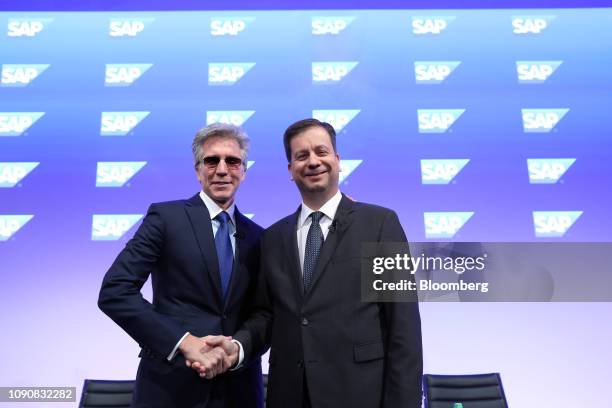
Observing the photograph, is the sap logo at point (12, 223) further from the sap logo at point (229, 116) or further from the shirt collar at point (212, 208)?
the shirt collar at point (212, 208)

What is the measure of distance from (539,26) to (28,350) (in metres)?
4.33

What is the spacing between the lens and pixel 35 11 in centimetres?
385

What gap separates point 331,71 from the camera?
146 inches

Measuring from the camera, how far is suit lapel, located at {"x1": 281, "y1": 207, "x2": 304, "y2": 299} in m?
1.59

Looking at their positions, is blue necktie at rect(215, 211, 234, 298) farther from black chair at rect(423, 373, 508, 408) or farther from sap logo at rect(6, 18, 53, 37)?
sap logo at rect(6, 18, 53, 37)

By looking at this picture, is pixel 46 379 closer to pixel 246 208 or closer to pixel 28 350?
pixel 28 350

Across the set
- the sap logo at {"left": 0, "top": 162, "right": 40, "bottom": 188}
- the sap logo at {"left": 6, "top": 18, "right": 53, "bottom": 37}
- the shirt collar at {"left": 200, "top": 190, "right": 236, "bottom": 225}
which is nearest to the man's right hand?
the shirt collar at {"left": 200, "top": 190, "right": 236, "bottom": 225}

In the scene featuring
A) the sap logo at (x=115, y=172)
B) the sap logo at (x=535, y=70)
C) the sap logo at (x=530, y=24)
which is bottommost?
the sap logo at (x=115, y=172)

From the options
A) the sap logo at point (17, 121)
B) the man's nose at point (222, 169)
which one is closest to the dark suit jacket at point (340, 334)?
the man's nose at point (222, 169)

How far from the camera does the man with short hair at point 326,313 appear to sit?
4.88 ft

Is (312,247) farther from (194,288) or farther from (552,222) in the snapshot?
(552,222)

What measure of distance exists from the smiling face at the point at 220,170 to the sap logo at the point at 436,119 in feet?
6.95

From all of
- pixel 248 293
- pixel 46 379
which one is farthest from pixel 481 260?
pixel 46 379

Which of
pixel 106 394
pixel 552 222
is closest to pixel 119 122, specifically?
pixel 106 394
